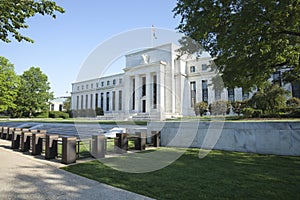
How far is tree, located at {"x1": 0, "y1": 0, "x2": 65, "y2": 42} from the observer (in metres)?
5.77

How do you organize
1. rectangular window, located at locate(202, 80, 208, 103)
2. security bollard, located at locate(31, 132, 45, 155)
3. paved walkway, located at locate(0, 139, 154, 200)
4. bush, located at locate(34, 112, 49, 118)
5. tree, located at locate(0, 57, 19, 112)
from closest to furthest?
paved walkway, located at locate(0, 139, 154, 200)
security bollard, located at locate(31, 132, 45, 155)
tree, located at locate(0, 57, 19, 112)
rectangular window, located at locate(202, 80, 208, 103)
bush, located at locate(34, 112, 49, 118)

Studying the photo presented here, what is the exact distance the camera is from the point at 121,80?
5447cm

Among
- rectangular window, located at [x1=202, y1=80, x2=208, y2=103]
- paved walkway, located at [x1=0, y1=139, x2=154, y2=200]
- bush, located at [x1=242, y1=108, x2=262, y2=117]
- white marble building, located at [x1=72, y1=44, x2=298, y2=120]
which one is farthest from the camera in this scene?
rectangular window, located at [x1=202, y1=80, x2=208, y2=103]

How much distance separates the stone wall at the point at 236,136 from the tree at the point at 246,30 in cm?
214

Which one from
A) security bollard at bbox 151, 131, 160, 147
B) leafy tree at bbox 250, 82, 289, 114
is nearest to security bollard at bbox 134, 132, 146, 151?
security bollard at bbox 151, 131, 160, 147

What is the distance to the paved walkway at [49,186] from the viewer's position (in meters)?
3.55

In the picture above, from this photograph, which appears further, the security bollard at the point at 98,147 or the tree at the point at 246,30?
the security bollard at the point at 98,147

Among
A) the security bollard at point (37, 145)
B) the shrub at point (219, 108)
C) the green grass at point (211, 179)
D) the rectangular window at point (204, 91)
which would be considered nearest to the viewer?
the green grass at point (211, 179)

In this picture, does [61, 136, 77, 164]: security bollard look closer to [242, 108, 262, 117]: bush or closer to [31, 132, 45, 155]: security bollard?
[31, 132, 45, 155]: security bollard

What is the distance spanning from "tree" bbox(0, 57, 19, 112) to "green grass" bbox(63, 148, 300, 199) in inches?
1122

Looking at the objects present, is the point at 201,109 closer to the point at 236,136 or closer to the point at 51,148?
the point at 236,136

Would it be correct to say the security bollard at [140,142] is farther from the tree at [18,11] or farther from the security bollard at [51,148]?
the tree at [18,11]

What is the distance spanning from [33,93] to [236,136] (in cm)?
4704

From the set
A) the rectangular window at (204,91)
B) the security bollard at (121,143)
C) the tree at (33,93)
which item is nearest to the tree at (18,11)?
the security bollard at (121,143)
